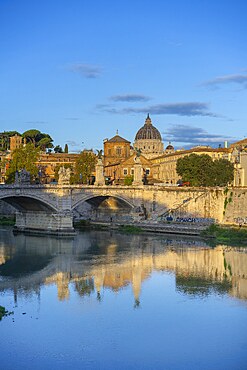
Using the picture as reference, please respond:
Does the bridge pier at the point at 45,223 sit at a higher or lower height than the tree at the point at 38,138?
lower

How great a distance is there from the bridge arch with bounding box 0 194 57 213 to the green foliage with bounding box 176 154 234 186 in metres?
12.1

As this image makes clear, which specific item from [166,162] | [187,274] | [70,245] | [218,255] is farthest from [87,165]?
[187,274]

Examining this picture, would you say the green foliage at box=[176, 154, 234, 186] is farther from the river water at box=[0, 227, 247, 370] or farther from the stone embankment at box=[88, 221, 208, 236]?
the river water at box=[0, 227, 247, 370]

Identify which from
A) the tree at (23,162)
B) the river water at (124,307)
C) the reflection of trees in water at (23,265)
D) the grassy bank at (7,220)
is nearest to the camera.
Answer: the river water at (124,307)

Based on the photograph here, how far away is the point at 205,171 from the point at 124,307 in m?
24.9

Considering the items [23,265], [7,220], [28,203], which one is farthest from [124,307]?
[7,220]

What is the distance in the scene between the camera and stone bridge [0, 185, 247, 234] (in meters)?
30.1

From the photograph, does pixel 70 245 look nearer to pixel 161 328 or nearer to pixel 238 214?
pixel 238 214

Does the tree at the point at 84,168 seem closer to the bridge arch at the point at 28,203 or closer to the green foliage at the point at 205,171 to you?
the green foliage at the point at 205,171

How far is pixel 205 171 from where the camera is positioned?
3997 centimetres

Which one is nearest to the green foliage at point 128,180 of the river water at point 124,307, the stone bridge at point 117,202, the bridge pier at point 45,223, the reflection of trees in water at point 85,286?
the stone bridge at point 117,202

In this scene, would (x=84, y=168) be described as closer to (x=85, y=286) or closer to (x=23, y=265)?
(x=23, y=265)

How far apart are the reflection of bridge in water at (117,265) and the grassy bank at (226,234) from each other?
1.47 metres

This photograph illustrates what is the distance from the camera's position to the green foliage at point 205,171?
130ft
